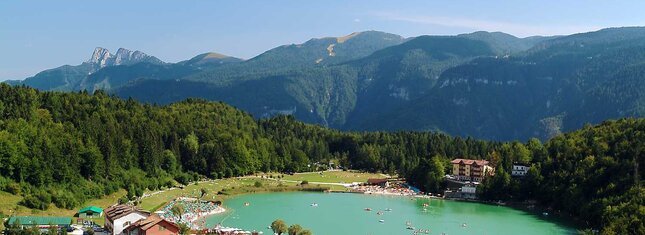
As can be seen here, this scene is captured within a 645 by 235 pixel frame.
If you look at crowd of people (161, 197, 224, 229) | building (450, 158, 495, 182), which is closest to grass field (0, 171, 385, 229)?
crowd of people (161, 197, 224, 229)

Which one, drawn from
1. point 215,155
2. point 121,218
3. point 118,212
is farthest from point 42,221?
point 215,155

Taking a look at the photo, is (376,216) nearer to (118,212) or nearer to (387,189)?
(387,189)

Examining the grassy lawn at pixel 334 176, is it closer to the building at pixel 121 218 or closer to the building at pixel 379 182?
the building at pixel 379 182

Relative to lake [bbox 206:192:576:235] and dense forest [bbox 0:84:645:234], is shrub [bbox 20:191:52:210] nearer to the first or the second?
dense forest [bbox 0:84:645:234]

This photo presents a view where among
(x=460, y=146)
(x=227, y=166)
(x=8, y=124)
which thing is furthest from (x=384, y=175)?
(x=8, y=124)

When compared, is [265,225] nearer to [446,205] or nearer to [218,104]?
[446,205]

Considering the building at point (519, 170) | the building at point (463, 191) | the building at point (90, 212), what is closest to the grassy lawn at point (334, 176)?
the building at point (463, 191)
